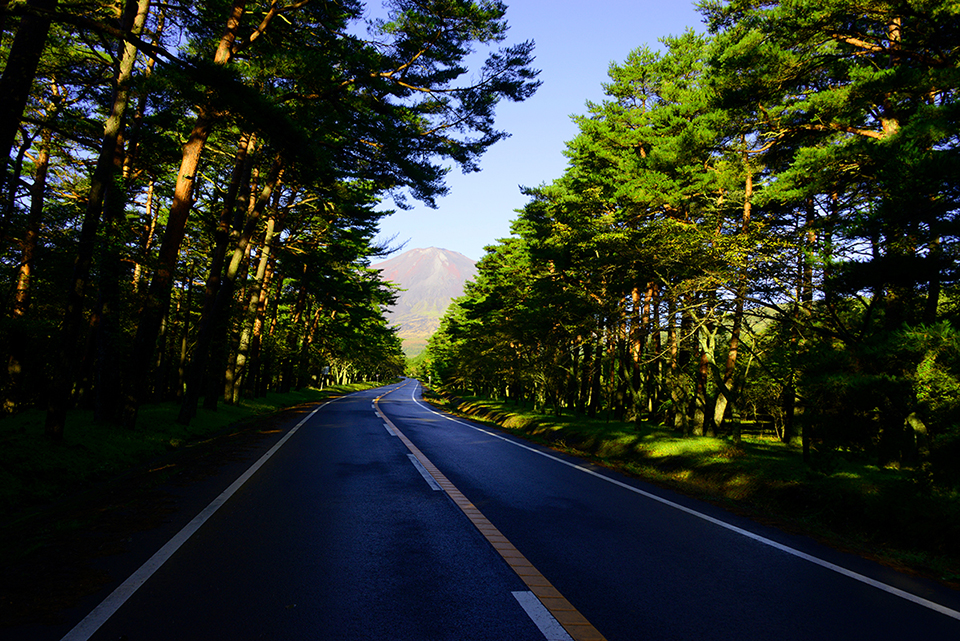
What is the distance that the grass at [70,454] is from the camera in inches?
263

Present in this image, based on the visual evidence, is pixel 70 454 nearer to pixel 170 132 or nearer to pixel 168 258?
pixel 168 258

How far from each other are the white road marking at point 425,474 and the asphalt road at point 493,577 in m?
0.44

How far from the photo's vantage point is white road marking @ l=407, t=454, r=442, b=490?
8.57 metres

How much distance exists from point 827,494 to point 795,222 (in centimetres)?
937

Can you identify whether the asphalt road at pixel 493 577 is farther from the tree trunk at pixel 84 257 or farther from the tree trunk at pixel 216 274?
the tree trunk at pixel 216 274

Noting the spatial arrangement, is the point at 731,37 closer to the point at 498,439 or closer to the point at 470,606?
the point at 498,439

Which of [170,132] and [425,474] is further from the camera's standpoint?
[170,132]

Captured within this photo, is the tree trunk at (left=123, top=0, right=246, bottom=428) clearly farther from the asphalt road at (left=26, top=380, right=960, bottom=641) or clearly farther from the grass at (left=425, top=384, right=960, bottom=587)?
the grass at (left=425, top=384, right=960, bottom=587)

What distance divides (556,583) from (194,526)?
13.1 feet

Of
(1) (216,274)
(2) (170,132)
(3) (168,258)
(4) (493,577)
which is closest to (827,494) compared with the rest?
(4) (493,577)

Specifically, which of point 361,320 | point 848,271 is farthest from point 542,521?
point 361,320

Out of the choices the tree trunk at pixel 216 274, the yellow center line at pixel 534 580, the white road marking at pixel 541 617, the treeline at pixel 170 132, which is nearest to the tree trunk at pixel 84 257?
the treeline at pixel 170 132

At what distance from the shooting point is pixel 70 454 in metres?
8.53

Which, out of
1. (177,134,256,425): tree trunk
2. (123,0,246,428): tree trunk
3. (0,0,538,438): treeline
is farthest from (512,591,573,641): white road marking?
(177,134,256,425): tree trunk
